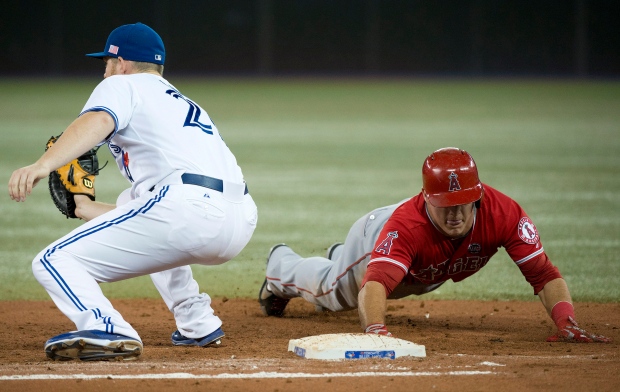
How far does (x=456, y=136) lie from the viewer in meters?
16.9

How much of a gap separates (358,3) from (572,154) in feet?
61.6

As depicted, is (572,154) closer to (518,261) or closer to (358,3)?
(518,261)

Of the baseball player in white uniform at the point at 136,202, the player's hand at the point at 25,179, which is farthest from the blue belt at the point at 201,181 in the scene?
the player's hand at the point at 25,179

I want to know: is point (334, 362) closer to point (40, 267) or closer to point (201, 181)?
point (201, 181)

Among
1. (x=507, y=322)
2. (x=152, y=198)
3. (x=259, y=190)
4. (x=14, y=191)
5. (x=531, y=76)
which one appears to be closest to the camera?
(x=14, y=191)

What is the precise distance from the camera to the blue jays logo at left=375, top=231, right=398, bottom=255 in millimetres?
4762

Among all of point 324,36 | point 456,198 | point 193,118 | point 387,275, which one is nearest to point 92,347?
point 193,118

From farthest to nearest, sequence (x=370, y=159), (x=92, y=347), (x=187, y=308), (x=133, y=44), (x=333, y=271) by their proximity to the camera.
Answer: (x=370, y=159)
(x=333, y=271)
(x=187, y=308)
(x=133, y=44)
(x=92, y=347)

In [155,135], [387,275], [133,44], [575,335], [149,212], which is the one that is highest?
[133,44]

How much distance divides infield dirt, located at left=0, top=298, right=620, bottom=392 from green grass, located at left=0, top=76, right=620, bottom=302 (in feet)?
2.46

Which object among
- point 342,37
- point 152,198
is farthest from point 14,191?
point 342,37

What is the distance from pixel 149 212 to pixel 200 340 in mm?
883

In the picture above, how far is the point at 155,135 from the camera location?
4531 millimetres

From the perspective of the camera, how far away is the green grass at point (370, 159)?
24.8 feet
